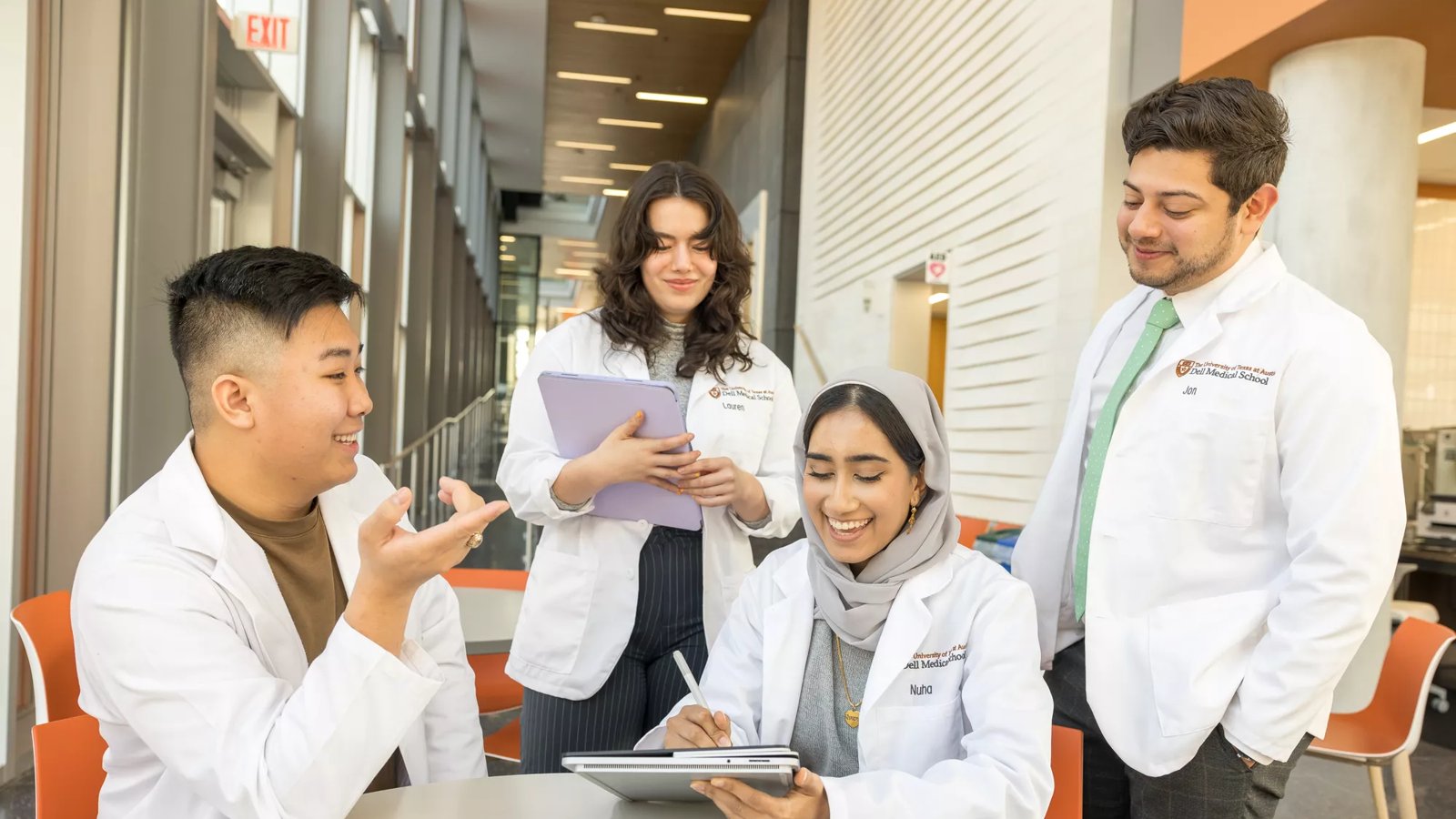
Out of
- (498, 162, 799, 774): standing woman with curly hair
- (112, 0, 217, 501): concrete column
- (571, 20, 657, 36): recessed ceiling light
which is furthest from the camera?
(571, 20, 657, 36): recessed ceiling light

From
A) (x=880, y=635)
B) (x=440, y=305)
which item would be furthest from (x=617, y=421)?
(x=440, y=305)

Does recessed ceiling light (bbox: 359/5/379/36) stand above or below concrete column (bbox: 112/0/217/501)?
above

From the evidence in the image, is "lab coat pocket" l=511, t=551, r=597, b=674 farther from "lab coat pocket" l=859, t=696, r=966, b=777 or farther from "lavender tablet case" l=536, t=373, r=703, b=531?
"lab coat pocket" l=859, t=696, r=966, b=777

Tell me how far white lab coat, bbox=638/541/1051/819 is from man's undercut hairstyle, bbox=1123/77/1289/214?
0.79m

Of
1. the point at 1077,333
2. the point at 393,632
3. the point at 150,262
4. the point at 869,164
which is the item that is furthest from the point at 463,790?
the point at 869,164

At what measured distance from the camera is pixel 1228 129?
1859mm

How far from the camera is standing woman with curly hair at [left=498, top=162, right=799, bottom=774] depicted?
223 cm

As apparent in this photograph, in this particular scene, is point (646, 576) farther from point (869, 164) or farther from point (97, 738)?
point (869, 164)

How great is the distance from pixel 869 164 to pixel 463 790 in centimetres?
778

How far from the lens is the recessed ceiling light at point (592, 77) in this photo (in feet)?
49.7

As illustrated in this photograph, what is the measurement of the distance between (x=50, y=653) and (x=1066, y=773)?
1814mm

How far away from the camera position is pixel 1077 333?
5.21 m

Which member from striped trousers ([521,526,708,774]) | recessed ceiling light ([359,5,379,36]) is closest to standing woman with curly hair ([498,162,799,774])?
striped trousers ([521,526,708,774])

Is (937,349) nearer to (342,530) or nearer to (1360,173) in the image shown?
(1360,173)
